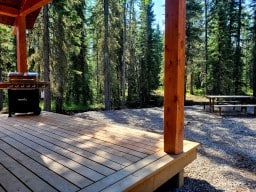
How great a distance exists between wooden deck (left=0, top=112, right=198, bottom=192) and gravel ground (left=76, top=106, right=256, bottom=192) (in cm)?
53

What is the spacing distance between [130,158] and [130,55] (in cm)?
1652

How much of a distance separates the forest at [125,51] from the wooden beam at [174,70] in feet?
30.9

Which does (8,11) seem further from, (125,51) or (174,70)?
(125,51)

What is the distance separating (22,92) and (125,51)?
36.5 feet

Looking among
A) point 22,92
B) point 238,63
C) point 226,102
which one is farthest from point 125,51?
point 22,92

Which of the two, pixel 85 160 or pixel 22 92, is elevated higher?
pixel 22 92

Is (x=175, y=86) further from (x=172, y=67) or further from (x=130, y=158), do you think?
(x=130, y=158)

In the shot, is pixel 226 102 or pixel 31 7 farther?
pixel 226 102

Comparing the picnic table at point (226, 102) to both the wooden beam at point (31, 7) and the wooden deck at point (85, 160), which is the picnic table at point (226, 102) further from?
the wooden beam at point (31, 7)

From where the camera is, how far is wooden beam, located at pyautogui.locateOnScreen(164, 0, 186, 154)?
8.45ft

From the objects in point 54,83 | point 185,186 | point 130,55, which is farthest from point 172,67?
point 130,55

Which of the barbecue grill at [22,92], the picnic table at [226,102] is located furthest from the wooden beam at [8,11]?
the picnic table at [226,102]

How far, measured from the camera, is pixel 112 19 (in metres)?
14.7

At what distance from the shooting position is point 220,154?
4.55m
